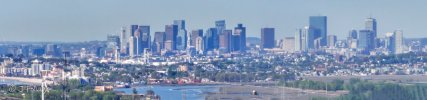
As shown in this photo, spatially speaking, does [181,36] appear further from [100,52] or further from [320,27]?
[100,52]

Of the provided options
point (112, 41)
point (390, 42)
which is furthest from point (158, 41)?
point (390, 42)

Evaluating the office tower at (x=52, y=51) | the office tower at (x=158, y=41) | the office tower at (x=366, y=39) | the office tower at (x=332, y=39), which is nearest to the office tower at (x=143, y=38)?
the office tower at (x=158, y=41)

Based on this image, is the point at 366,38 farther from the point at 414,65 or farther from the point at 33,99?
the point at 33,99

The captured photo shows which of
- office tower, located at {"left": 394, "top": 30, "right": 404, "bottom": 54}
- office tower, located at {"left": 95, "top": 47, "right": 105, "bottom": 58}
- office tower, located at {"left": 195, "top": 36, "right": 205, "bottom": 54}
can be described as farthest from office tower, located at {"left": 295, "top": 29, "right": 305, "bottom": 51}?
office tower, located at {"left": 95, "top": 47, "right": 105, "bottom": 58}

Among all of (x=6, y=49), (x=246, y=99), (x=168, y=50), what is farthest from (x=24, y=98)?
(x=168, y=50)

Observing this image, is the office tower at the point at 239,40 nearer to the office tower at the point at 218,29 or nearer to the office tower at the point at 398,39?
the office tower at the point at 218,29

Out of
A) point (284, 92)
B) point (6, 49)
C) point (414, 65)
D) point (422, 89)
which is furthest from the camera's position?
point (6, 49)
